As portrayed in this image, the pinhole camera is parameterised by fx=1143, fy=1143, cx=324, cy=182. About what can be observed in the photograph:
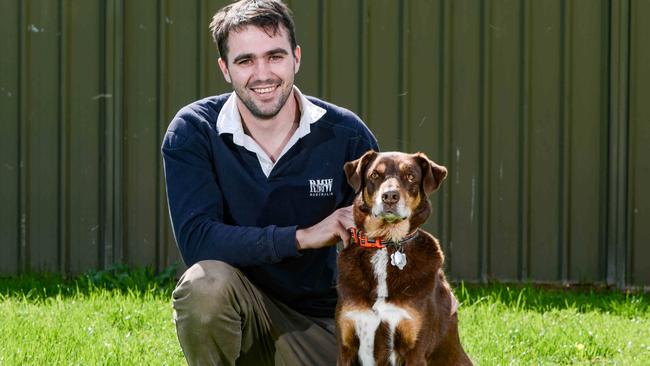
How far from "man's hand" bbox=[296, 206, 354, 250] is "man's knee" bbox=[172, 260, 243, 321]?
0.91ft

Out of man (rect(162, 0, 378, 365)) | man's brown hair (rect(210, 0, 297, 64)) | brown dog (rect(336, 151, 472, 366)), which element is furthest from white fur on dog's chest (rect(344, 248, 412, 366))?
man's brown hair (rect(210, 0, 297, 64))

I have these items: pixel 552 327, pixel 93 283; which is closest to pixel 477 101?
pixel 552 327

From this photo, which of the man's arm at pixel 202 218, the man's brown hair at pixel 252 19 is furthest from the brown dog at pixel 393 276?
the man's brown hair at pixel 252 19

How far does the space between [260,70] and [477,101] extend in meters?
2.96

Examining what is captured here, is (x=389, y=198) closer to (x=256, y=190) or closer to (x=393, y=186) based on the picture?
(x=393, y=186)

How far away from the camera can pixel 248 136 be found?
4.14 m

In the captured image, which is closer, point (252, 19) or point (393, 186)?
point (393, 186)

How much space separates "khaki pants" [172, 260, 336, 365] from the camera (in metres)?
3.85

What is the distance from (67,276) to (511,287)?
2645mm

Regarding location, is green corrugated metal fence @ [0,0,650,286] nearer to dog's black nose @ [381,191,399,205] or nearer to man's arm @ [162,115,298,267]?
man's arm @ [162,115,298,267]

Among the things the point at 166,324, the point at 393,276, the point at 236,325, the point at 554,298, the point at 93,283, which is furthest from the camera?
the point at 93,283

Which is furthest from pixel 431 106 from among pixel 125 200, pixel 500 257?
pixel 125 200

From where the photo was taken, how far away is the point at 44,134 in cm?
691

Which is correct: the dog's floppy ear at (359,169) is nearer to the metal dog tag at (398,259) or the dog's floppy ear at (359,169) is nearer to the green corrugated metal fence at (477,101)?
the metal dog tag at (398,259)
